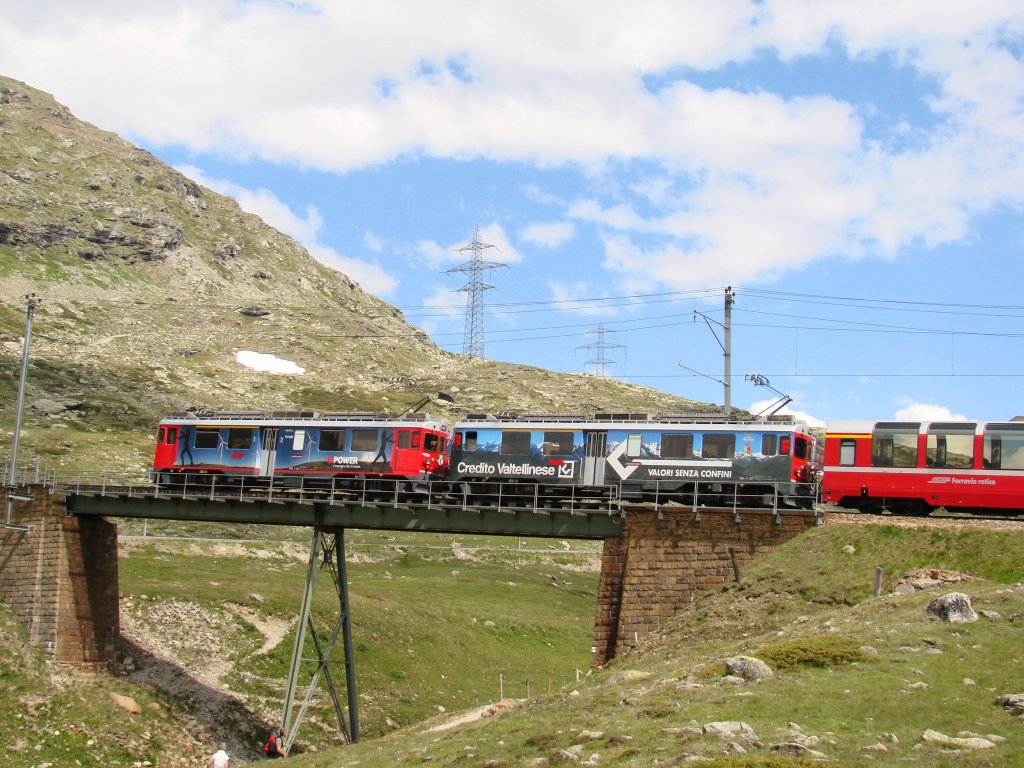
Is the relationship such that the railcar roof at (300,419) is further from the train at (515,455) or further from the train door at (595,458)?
the train door at (595,458)

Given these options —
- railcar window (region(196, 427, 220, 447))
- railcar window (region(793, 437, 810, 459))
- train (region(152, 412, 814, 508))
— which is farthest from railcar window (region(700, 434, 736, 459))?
railcar window (region(196, 427, 220, 447))

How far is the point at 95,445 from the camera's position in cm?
8119

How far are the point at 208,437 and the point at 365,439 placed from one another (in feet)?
26.6

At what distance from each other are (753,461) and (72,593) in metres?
27.9

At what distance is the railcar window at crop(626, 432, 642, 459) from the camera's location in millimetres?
39250

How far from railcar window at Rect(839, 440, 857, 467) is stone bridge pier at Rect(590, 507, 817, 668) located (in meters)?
4.73

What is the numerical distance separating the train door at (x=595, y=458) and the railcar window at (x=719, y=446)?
13.1 feet

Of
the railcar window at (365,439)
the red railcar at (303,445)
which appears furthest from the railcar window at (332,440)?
the railcar window at (365,439)

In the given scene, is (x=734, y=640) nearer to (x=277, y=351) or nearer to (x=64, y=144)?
(x=277, y=351)

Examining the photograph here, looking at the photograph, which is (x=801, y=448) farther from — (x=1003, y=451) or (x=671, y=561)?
(x=671, y=561)

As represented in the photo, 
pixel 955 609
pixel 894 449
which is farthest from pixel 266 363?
pixel 955 609

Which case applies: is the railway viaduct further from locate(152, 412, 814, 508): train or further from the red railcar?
the red railcar

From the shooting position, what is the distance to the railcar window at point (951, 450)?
110 feet

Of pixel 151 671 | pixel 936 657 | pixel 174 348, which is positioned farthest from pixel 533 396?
pixel 936 657
